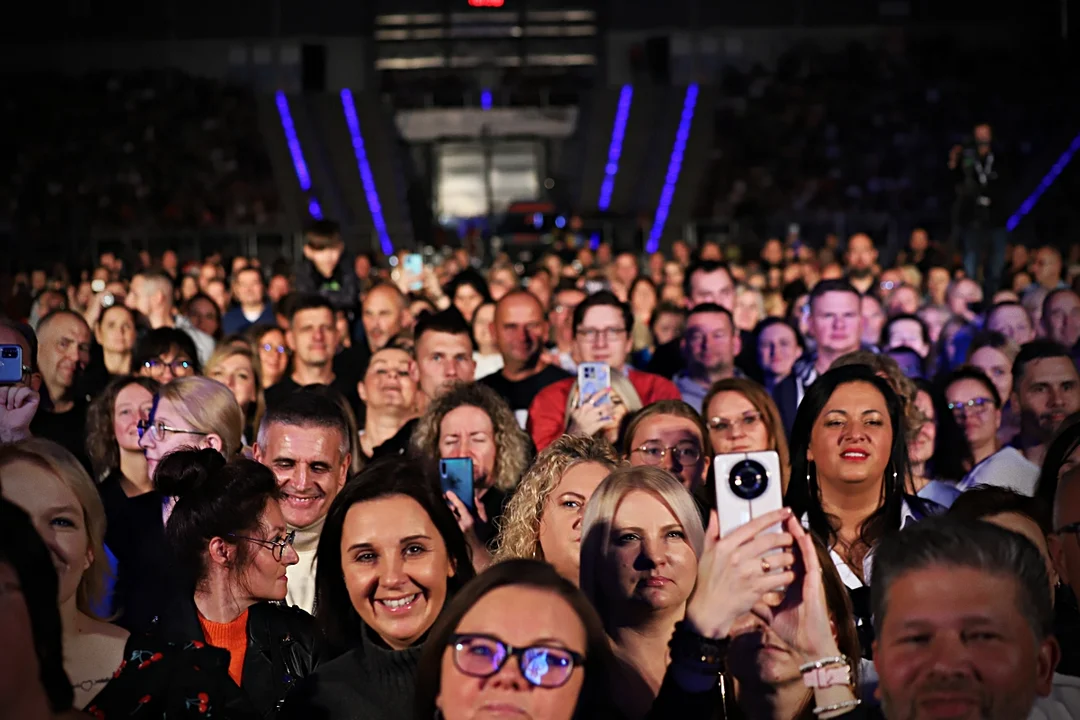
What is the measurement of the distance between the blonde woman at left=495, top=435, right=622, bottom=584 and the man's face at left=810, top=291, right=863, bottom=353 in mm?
3154

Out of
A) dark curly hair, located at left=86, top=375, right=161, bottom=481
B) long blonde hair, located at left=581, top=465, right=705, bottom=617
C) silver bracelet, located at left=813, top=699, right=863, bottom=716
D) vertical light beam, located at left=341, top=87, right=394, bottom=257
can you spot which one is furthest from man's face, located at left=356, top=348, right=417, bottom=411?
vertical light beam, located at left=341, top=87, right=394, bottom=257

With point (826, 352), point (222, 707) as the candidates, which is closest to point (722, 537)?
point (222, 707)

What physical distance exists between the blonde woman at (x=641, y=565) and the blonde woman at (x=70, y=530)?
1.20m

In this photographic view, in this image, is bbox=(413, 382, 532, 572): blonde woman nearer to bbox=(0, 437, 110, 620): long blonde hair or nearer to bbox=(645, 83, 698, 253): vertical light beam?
bbox=(0, 437, 110, 620): long blonde hair

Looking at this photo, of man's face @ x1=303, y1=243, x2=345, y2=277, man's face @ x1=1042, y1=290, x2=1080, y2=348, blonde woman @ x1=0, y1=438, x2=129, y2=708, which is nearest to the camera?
blonde woman @ x1=0, y1=438, x2=129, y2=708

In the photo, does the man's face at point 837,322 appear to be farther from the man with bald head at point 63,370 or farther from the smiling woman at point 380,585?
the smiling woman at point 380,585

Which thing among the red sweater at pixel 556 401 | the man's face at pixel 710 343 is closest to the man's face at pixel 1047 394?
the red sweater at pixel 556 401

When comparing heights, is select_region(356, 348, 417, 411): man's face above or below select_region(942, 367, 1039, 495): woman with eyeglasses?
above

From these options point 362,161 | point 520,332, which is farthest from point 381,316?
point 362,161

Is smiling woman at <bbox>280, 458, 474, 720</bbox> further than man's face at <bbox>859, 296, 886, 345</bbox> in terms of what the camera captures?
No

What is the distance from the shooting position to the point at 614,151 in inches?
1038

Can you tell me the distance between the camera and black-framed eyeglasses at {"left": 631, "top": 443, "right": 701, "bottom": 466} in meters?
5.72

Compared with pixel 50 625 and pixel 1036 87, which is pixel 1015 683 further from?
pixel 1036 87

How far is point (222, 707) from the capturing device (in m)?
3.48
